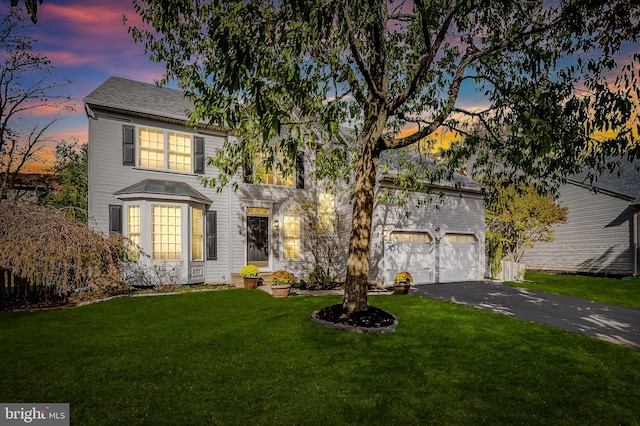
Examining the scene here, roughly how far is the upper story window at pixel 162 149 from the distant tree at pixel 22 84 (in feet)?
29.2

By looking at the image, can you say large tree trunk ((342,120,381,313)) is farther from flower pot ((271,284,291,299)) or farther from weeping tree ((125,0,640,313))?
flower pot ((271,284,291,299))

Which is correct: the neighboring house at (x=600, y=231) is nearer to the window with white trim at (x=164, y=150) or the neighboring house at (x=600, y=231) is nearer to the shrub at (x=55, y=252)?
the window with white trim at (x=164, y=150)

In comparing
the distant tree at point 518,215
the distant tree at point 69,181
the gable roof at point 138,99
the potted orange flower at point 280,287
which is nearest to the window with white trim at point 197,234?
the gable roof at point 138,99

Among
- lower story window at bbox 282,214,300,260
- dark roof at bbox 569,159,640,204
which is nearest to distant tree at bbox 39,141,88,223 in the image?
lower story window at bbox 282,214,300,260

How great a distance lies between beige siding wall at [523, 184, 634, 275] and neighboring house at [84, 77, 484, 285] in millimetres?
9819

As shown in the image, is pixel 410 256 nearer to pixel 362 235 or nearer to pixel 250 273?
pixel 250 273

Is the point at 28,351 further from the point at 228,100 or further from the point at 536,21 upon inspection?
the point at 536,21

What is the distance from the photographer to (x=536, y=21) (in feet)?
28.3

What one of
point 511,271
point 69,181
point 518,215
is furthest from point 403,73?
point 69,181

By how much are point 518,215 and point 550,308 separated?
26.8 feet

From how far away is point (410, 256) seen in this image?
16.2m

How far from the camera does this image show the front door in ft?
51.6

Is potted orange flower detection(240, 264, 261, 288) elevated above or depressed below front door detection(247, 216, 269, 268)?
below

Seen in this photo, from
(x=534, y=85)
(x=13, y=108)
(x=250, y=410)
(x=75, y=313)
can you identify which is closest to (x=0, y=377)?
(x=250, y=410)
